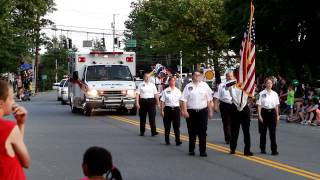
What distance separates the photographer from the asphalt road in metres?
11.2

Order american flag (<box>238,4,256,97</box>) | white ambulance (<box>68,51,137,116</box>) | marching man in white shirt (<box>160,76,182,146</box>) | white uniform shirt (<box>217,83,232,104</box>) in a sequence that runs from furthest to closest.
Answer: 1. white ambulance (<box>68,51,137,116</box>)
2. marching man in white shirt (<box>160,76,182,146</box>)
3. white uniform shirt (<box>217,83,232,104</box>)
4. american flag (<box>238,4,256,97</box>)

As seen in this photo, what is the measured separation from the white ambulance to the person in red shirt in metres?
22.0

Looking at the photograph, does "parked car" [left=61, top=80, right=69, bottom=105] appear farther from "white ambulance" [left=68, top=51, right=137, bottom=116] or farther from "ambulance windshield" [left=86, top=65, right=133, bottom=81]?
"ambulance windshield" [left=86, top=65, right=133, bottom=81]

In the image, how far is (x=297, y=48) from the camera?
3481 cm

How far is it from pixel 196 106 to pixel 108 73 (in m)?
14.8

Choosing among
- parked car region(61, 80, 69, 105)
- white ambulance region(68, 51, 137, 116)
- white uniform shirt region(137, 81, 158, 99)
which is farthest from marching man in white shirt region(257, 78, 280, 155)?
parked car region(61, 80, 69, 105)

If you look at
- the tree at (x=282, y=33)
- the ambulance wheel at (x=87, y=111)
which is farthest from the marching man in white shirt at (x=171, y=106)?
the tree at (x=282, y=33)

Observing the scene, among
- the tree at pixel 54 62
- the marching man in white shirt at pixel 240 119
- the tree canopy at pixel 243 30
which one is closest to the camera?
the marching man in white shirt at pixel 240 119

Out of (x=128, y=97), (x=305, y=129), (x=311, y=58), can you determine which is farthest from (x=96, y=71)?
(x=311, y=58)

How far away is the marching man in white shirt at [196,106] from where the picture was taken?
14.0 meters

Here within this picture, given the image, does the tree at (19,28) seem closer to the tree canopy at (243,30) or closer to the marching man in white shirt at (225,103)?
the tree canopy at (243,30)

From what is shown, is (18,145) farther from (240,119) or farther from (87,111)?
(87,111)

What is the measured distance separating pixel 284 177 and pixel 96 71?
60.3 feet

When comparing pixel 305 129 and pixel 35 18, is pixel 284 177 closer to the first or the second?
pixel 305 129
